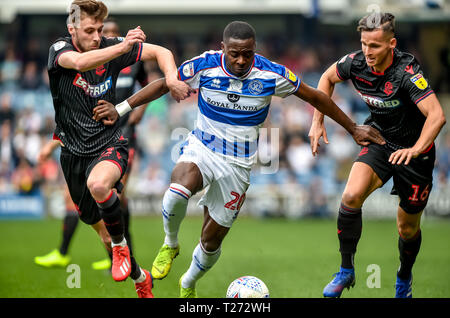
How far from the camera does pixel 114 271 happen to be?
6469mm

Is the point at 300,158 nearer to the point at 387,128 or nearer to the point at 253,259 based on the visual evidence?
the point at 253,259

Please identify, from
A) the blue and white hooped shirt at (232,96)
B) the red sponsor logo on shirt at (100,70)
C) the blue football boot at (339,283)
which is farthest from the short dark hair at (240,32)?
the blue football boot at (339,283)

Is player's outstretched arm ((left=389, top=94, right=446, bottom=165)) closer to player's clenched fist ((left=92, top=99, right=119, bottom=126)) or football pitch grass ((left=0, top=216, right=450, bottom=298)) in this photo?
football pitch grass ((left=0, top=216, right=450, bottom=298))

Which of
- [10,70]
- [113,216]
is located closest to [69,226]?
[113,216]

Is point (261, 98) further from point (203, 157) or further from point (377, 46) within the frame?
point (377, 46)

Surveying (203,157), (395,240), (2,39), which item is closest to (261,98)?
(203,157)

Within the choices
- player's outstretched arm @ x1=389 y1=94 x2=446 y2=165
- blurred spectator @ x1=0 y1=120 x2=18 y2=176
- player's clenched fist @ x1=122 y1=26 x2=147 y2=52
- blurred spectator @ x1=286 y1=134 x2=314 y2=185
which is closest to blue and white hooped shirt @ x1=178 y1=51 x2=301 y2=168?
player's clenched fist @ x1=122 y1=26 x2=147 y2=52

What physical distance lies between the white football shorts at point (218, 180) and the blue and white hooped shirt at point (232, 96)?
9 centimetres

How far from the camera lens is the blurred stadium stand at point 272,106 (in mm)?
18172

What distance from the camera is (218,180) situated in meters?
6.75

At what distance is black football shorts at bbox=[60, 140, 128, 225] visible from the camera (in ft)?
22.3

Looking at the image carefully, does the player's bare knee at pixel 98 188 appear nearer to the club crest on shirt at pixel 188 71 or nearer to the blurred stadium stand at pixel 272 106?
the club crest on shirt at pixel 188 71

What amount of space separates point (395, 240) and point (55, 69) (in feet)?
31.3

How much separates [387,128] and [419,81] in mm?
673
